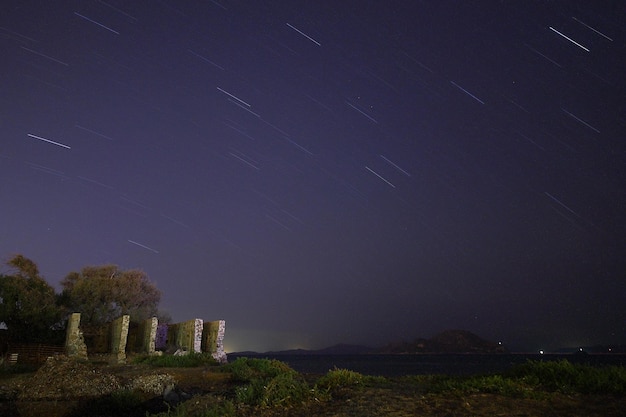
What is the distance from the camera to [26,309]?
96.3 ft

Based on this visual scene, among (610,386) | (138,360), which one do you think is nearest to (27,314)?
(138,360)

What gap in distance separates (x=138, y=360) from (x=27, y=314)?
1090cm

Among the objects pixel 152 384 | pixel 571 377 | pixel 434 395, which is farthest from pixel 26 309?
pixel 571 377

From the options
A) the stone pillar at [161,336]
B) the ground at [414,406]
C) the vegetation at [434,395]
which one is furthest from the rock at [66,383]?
the stone pillar at [161,336]

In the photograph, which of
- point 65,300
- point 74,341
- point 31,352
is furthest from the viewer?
point 65,300

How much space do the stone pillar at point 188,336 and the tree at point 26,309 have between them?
318 inches

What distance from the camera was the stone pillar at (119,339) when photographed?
2712 centimetres

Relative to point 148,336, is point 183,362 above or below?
below

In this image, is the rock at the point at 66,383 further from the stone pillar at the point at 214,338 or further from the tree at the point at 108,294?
the tree at the point at 108,294

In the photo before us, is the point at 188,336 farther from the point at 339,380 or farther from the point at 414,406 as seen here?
the point at 414,406

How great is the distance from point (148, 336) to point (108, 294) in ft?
29.7

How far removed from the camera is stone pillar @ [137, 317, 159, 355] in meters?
29.6

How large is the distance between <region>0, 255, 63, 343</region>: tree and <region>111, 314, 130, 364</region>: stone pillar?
145 inches

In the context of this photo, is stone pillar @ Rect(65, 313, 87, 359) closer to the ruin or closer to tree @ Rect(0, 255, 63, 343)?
the ruin
